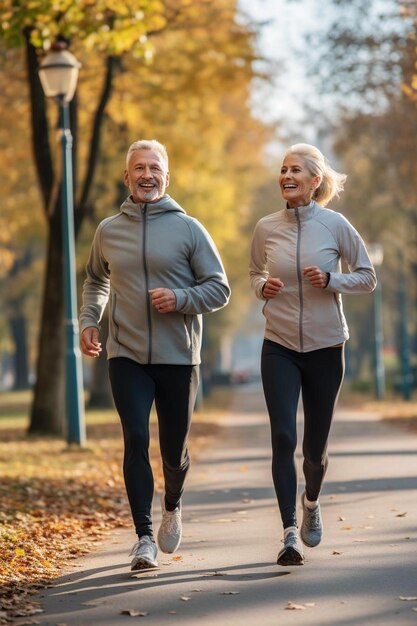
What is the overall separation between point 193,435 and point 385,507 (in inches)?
486

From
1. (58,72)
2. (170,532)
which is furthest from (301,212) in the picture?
(58,72)

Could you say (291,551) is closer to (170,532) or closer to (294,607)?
(170,532)

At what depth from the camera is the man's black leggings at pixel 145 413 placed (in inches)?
277

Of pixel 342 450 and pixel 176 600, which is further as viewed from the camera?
pixel 342 450

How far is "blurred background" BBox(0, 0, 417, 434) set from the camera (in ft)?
64.4

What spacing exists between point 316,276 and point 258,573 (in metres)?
1.55

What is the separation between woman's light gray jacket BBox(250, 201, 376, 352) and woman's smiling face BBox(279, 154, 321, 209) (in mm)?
86

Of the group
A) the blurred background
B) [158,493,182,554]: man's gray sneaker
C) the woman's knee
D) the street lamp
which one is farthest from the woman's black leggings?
the street lamp

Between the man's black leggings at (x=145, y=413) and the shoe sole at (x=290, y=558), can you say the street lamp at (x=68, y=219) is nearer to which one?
the man's black leggings at (x=145, y=413)

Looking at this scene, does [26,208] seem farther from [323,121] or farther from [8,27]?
[8,27]

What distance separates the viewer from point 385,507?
10.1 metres

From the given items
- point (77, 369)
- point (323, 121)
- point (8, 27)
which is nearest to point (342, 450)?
point (77, 369)

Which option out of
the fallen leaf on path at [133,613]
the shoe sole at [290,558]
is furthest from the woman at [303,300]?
the fallen leaf on path at [133,613]

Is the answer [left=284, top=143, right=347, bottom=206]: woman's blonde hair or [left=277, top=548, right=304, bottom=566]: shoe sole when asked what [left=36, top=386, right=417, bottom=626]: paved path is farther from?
[left=284, top=143, right=347, bottom=206]: woman's blonde hair
